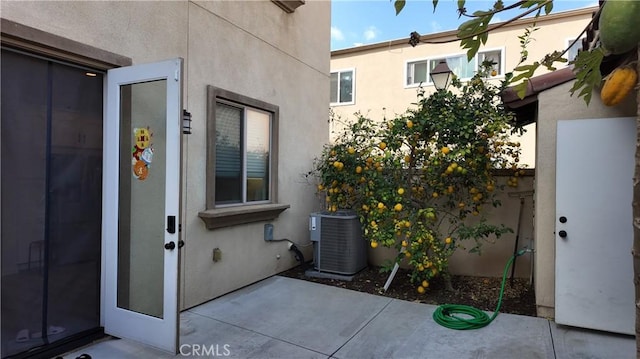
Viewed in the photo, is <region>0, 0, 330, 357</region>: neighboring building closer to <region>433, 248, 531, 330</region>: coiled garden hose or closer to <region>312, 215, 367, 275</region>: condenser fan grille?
<region>312, 215, 367, 275</region>: condenser fan grille

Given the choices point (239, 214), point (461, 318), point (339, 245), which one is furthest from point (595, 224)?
point (239, 214)

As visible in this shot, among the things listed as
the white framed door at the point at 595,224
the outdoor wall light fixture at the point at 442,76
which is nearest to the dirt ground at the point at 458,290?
the white framed door at the point at 595,224

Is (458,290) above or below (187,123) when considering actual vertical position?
below

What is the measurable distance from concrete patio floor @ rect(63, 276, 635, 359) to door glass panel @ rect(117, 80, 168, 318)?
51 cm

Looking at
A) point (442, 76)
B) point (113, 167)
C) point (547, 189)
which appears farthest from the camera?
point (442, 76)

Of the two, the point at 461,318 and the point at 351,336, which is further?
the point at 461,318

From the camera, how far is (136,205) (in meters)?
3.46

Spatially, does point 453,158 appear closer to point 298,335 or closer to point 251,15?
point 298,335

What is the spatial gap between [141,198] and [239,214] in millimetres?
1410

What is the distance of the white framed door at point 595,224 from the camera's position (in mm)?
3418

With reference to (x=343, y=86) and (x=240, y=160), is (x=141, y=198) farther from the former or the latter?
(x=343, y=86)

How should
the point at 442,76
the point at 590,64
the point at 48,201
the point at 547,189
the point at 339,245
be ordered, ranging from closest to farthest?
the point at 590,64, the point at 48,201, the point at 547,189, the point at 442,76, the point at 339,245

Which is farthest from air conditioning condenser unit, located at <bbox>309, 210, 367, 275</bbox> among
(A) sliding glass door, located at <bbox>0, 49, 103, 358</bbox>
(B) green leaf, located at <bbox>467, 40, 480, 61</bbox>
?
(B) green leaf, located at <bbox>467, 40, 480, 61</bbox>

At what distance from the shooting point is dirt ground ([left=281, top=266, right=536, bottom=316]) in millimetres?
4337
